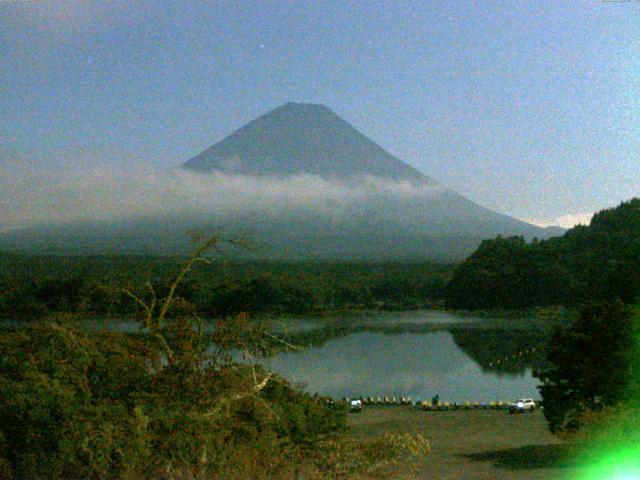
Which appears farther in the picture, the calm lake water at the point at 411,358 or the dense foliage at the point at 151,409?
the calm lake water at the point at 411,358

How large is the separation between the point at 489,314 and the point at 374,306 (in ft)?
23.0

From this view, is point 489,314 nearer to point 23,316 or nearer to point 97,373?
point 23,316

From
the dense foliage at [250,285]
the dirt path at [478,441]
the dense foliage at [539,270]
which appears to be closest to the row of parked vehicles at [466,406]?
the dirt path at [478,441]

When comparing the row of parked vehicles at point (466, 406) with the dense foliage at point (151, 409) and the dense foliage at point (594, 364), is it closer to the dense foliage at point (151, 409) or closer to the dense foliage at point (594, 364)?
the dense foliage at point (594, 364)

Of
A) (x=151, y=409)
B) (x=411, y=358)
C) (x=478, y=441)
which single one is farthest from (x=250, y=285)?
(x=151, y=409)

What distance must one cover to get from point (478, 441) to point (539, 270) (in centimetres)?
3891

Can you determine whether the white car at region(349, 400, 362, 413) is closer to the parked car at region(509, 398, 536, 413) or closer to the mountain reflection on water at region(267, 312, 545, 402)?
the mountain reflection on water at region(267, 312, 545, 402)

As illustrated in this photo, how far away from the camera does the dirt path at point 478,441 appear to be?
8516 millimetres

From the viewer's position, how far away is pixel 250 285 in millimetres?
39875

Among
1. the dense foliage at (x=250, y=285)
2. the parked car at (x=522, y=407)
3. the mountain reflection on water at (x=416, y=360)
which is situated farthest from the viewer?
the dense foliage at (x=250, y=285)

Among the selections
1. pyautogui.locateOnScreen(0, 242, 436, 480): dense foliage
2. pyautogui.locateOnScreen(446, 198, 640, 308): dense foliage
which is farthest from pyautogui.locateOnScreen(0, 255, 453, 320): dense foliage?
pyautogui.locateOnScreen(446, 198, 640, 308): dense foliage

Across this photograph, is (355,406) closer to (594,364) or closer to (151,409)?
(594,364)

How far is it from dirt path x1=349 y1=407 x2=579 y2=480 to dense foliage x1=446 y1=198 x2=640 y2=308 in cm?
3286

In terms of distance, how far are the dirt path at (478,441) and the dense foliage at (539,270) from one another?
32.9 metres
